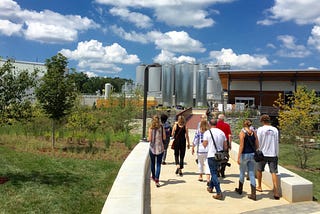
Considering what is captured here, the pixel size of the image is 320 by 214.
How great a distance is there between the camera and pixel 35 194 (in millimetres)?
7398

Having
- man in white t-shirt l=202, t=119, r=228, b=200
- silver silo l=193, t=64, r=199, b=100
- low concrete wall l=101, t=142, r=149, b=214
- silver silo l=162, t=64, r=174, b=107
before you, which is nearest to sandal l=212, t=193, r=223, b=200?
man in white t-shirt l=202, t=119, r=228, b=200

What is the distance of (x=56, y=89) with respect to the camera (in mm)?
14273

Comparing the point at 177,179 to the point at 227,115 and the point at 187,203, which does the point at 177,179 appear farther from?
the point at 227,115

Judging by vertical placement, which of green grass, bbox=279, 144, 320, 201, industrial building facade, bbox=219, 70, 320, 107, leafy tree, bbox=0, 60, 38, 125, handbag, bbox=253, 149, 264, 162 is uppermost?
industrial building facade, bbox=219, 70, 320, 107

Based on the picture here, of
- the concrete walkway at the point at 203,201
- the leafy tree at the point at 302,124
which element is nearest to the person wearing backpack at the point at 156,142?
the concrete walkway at the point at 203,201

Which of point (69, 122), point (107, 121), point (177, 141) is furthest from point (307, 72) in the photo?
point (177, 141)

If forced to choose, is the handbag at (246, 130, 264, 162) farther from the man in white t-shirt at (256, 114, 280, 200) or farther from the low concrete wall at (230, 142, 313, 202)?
the low concrete wall at (230, 142, 313, 202)

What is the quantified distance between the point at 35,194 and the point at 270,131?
201 inches

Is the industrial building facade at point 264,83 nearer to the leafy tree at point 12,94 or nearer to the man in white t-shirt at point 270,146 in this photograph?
the man in white t-shirt at point 270,146

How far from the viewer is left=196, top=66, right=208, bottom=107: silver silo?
7994 cm

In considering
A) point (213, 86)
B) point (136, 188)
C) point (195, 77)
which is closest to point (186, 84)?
point (195, 77)

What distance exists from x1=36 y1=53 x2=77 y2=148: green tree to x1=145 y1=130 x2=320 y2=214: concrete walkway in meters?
7.00

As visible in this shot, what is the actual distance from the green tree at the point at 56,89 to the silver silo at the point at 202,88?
65.5m

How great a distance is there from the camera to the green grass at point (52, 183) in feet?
22.4
